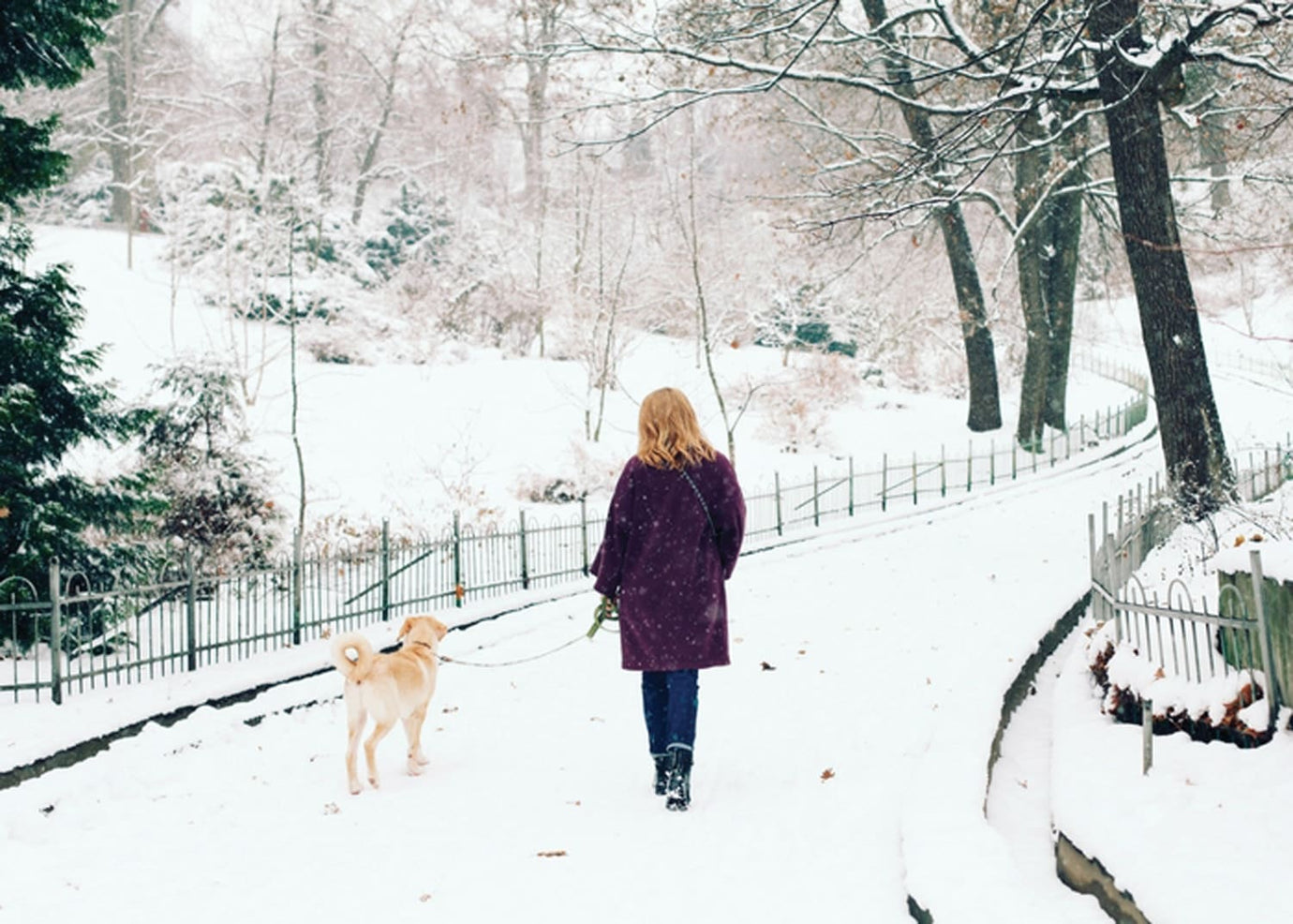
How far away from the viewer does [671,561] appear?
5.11m

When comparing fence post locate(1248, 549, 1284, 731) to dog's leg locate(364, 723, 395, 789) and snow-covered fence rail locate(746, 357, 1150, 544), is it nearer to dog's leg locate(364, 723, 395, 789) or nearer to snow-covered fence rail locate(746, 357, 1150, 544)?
dog's leg locate(364, 723, 395, 789)

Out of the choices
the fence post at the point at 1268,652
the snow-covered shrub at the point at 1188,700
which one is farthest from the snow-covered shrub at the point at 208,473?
the fence post at the point at 1268,652

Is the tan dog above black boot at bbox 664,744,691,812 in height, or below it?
above

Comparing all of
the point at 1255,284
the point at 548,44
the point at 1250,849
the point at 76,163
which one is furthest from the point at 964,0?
the point at 1255,284

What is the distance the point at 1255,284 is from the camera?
5425 cm

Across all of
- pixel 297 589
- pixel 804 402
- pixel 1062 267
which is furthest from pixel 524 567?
pixel 1062 267

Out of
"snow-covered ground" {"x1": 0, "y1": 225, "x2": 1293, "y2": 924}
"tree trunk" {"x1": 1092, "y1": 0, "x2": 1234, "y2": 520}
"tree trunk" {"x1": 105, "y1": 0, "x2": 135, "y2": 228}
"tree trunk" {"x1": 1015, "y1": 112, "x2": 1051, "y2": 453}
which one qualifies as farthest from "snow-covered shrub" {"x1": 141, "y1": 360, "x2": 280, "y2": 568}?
A: "tree trunk" {"x1": 105, "y1": 0, "x2": 135, "y2": 228}

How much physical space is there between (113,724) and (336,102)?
31172mm

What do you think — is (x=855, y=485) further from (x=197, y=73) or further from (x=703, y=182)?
(x=197, y=73)

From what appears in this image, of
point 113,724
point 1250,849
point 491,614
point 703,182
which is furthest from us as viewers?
point 703,182

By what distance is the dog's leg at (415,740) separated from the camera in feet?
19.3

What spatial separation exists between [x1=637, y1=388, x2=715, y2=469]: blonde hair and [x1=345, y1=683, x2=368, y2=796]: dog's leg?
195 cm

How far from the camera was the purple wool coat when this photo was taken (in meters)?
5.03

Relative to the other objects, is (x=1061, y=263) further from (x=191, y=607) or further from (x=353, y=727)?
(x=353, y=727)
